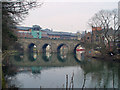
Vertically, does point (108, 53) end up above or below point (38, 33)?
below

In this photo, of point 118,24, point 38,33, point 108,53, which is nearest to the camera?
point 118,24

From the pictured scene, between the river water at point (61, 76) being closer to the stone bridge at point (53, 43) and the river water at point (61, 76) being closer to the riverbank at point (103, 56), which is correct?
the riverbank at point (103, 56)

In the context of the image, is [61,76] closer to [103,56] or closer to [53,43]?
[103,56]

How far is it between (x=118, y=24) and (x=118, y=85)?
Answer: 1444cm

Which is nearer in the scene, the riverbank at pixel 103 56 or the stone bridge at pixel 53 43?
the riverbank at pixel 103 56

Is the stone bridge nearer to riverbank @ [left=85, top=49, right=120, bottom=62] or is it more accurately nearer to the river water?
riverbank @ [left=85, top=49, right=120, bottom=62]

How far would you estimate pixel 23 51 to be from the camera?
48625mm

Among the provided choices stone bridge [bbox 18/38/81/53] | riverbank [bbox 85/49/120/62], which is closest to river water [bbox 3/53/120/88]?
riverbank [bbox 85/49/120/62]

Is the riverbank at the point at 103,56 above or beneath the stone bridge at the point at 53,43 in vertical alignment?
beneath

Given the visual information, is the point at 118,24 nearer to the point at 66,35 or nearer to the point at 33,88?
the point at 33,88

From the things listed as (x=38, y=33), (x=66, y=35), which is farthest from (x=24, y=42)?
(x=66, y=35)

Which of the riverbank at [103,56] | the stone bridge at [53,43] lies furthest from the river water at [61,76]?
the stone bridge at [53,43]

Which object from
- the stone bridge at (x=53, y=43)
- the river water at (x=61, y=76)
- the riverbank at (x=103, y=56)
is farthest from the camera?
the stone bridge at (x=53, y=43)

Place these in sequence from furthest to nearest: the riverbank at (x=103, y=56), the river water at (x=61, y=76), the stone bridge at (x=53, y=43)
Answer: the stone bridge at (x=53, y=43)
the riverbank at (x=103, y=56)
the river water at (x=61, y=76)
